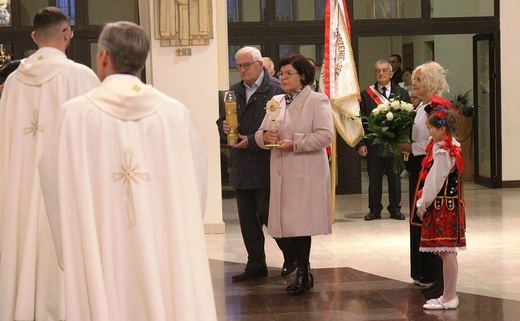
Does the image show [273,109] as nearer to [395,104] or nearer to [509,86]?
[395,104]

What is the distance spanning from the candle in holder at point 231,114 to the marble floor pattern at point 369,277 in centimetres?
114

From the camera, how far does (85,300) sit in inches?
162

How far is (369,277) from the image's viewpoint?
802 cm

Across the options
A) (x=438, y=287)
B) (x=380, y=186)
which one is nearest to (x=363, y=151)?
(x=380, y=186)

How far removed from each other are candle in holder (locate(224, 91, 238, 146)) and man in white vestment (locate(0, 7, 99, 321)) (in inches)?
76.6

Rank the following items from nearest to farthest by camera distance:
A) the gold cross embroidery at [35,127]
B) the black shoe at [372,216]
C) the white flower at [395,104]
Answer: the gold cross embroidery at [35,127] → the white flower at [395,104] → the black shoe at [372,216]

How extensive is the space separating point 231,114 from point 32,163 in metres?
2.19

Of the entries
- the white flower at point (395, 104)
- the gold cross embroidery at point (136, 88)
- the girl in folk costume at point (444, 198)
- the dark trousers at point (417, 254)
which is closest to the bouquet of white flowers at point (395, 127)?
the white flower at point (395, 104)

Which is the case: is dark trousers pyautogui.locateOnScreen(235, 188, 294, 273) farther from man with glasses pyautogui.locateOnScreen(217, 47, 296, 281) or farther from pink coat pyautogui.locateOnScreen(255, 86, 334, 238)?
pink coat pyautogui.locateOnScreen(255, 86, 334, 238)

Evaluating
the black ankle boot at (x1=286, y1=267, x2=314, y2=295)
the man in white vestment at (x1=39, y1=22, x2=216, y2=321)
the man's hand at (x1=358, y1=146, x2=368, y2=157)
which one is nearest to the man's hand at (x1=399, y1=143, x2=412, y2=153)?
the black ankle boot at (x1=286, y1=267, x2=314, y2=295)

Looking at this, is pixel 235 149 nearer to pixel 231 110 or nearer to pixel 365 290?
pixel 231 110

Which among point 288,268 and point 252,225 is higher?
point 252,225

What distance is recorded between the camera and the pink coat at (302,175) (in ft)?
23.8

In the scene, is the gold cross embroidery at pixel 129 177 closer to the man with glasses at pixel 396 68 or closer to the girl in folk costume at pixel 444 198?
the girl in folk costume at pixel 444 198
